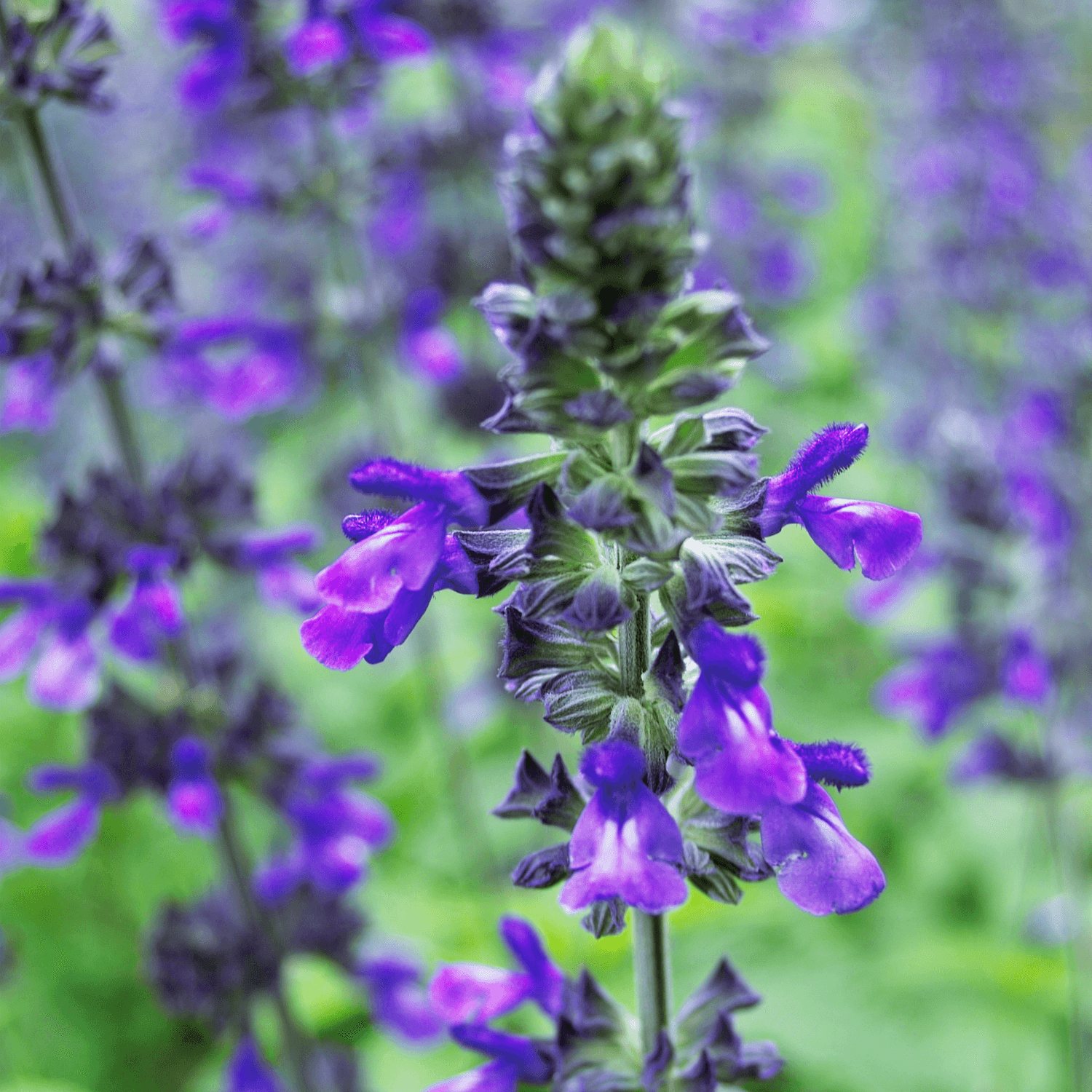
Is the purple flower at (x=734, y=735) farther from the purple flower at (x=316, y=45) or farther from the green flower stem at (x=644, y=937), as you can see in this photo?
the purple flower at (x=316, y=45)

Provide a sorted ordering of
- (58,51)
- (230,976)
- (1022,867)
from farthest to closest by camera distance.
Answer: (1022,867) → (230,976) → (58,51)

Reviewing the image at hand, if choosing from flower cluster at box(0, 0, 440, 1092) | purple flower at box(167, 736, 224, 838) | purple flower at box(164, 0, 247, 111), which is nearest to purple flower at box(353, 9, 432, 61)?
flower cluster at box(0, 0, 440, 1092)

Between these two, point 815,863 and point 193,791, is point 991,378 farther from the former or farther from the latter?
point 815,863

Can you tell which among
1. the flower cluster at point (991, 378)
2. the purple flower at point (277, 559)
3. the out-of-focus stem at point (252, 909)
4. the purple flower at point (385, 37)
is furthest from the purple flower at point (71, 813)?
the flower cluster at point (991, 378)

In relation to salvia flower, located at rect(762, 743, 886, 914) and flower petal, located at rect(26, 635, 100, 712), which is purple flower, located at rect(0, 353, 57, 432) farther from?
salvia flower, located at rect(762, 743, 886, 914)

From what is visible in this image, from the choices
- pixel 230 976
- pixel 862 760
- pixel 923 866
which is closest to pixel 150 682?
pixel 230 976

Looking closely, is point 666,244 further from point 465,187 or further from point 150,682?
point 150,682
